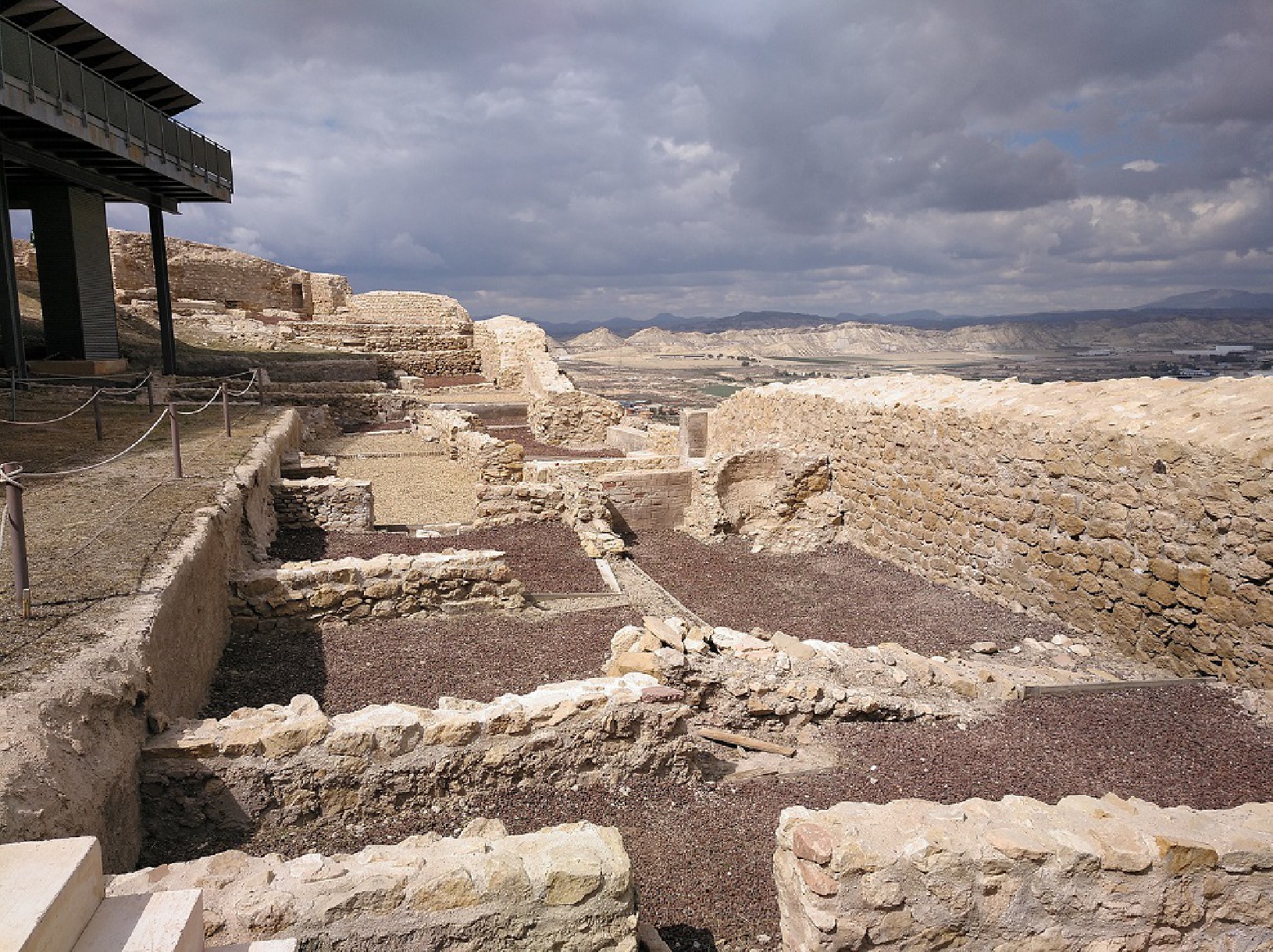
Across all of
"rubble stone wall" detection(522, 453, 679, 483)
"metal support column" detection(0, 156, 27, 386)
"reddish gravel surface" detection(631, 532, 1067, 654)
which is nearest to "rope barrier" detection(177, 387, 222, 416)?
"metal support column" detection(0, 156, 27, 386)

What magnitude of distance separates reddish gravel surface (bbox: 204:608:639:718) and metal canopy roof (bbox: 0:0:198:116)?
13852mm

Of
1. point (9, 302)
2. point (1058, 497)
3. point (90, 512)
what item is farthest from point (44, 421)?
point (1058, 497)

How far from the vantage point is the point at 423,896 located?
290cm

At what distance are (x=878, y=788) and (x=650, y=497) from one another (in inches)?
342

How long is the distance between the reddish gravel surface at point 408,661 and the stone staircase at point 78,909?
3.40 meters

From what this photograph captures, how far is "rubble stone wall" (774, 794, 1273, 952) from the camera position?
3.23m

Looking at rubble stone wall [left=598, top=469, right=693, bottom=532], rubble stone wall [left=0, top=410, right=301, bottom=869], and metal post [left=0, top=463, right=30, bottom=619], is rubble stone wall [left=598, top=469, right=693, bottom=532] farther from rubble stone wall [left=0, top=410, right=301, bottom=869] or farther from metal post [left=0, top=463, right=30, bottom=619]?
metal post [left=0, top=463, right=30, bottom=619]

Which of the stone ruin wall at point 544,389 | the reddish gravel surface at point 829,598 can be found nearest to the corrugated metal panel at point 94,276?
the stone ruin wall at point 544,389

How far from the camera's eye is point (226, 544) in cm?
754

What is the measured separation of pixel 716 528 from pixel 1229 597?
7501 mm

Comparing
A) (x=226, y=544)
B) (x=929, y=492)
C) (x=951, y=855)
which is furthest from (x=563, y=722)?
(x=929, y=492)

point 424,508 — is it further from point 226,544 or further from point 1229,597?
point 1229,597

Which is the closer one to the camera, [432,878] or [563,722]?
[432,878]

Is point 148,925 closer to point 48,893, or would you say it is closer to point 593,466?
point 48,893
